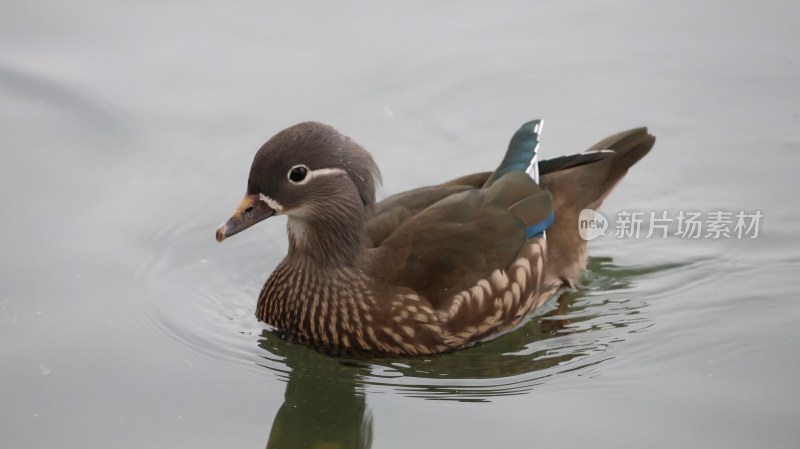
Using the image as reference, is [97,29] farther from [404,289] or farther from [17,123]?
[404,289]

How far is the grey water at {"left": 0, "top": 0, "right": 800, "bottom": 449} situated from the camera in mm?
5848

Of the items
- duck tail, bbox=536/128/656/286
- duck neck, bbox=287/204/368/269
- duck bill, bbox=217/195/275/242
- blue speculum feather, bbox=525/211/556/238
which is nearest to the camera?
duck bill, bbox=217/195/275/242

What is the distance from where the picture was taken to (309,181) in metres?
6.07

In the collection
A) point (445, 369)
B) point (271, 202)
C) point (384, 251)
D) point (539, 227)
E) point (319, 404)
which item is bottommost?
point (319, 404)

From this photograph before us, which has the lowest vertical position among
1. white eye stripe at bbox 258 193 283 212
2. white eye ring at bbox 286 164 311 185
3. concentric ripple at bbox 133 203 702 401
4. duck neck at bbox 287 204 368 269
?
concentric ripple at bbox 133 203 702 401

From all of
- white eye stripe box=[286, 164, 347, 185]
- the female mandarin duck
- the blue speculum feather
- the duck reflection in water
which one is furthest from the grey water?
white eye stripe box=[286, 164, 347, 185]

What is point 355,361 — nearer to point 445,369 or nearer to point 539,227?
point 445,369

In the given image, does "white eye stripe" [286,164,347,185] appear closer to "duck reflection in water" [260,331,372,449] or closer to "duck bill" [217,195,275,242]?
"duck bill" [217,195,275,242]

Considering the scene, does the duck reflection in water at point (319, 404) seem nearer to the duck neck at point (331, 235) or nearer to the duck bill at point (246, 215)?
the duck neck at point (331, 235)
